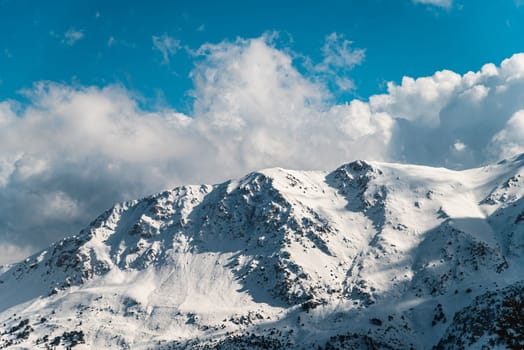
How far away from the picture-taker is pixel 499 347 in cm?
19612

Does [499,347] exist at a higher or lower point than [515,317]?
lower

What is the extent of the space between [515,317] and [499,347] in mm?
148629

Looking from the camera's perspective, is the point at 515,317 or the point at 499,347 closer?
the point at 515,317

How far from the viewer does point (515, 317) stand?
6831 cm
